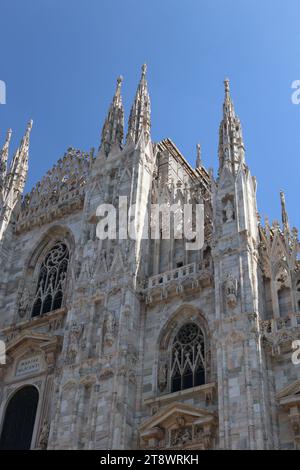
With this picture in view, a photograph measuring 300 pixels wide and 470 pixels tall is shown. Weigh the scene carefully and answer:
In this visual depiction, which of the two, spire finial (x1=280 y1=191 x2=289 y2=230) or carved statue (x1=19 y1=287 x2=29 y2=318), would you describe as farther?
carved statue (x1=19 y1=287 x2=29 y2=318)

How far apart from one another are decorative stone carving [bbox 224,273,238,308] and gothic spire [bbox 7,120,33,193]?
13.0 meters

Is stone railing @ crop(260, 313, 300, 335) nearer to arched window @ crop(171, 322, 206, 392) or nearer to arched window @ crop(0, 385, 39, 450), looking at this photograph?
arched window @ crop(171, 322, 206, 392)

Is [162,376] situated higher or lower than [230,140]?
lower

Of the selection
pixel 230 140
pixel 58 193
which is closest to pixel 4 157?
pixel 58 193

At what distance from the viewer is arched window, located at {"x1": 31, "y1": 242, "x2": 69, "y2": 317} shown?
2502 cm

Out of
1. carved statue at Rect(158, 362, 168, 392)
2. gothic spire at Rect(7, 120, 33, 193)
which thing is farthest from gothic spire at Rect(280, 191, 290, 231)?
gothic spire at Rect(7, 120, 33, 193)

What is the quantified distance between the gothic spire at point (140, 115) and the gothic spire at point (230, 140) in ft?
11.1

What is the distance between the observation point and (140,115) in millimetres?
26984

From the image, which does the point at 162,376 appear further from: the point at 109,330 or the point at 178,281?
the point at 178,281

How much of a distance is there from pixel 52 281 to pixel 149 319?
5585 millimetres

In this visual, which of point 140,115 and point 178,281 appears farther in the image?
point 140,115
